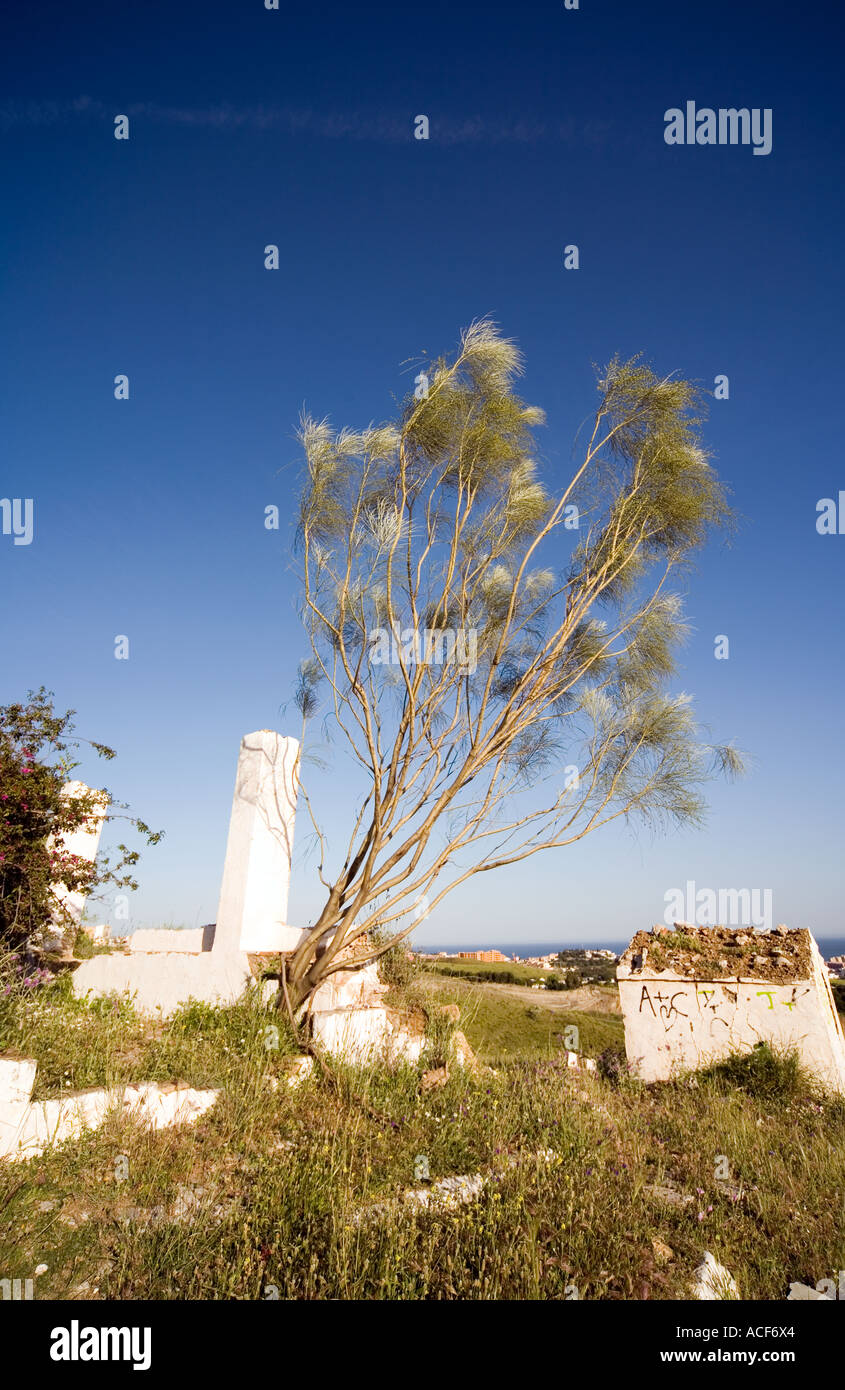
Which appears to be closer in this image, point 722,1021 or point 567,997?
point 722,1021

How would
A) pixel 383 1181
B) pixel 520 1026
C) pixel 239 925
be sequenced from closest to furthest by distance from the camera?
pixel 383 1181, pixel 239 925, pixel 520 1026

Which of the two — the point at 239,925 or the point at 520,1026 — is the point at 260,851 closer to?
the point at 239,925

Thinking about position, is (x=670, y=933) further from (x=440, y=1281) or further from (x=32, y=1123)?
(x=32, y=1123)

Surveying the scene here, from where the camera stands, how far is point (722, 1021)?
27.9 ft

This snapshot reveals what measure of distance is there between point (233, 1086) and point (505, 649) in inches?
236

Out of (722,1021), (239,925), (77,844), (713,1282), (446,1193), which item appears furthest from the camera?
(77,844)

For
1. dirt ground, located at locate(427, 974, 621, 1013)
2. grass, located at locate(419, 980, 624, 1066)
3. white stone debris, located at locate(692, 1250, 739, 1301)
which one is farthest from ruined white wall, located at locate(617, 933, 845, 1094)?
dirt ground, located at locate(427, 974, 621, 1013)

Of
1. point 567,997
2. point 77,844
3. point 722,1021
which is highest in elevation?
point 77,844

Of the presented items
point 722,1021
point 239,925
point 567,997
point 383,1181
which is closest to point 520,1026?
point 567,997

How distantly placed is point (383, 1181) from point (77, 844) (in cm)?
655

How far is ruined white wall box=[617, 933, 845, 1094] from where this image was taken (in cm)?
808

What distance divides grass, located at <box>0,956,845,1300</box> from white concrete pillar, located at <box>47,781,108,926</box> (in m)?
1.14

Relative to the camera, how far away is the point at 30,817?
761cm
